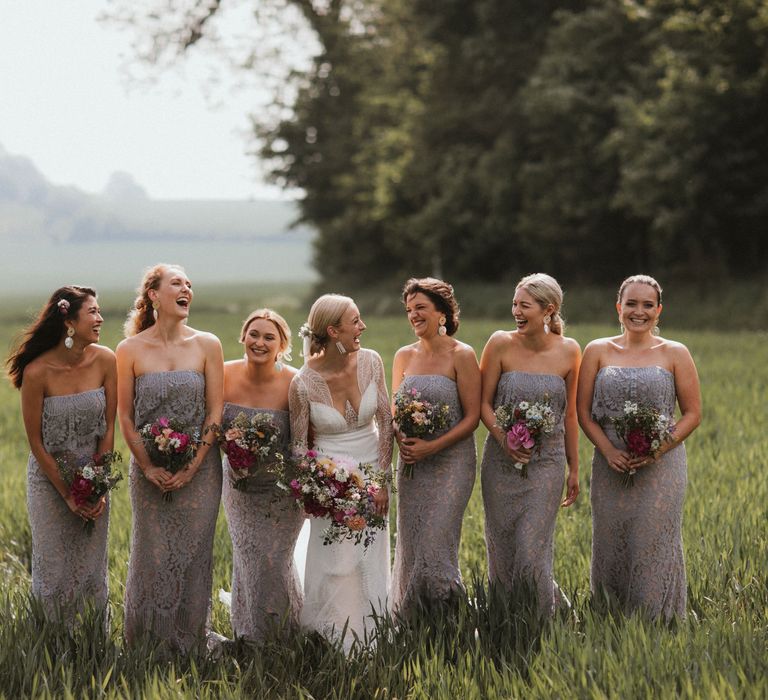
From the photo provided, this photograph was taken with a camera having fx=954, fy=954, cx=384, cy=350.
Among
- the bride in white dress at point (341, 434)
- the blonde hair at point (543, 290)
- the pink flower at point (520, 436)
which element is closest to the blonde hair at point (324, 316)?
the bride in white dress at point (341, 434)

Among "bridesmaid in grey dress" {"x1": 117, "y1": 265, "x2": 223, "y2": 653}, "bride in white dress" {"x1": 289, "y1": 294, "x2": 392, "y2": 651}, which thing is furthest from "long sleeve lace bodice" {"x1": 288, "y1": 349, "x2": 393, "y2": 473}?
"bridesmaid in grey dress" {"x1": 117, "y1": 265, "x2": 223, "y2": 653}

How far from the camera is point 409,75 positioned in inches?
1640

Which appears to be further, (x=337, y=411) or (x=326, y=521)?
(x=326, y=521)

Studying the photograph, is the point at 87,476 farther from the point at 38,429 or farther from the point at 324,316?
the point at 324,316

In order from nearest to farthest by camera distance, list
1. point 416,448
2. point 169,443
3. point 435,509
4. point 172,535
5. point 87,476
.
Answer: point 169,443
point 87,476
point 172,535
point 416,448
point 435,509

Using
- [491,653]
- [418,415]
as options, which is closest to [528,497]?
[418,415]

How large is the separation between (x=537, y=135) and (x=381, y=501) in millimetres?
27830

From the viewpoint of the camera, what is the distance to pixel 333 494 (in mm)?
5312

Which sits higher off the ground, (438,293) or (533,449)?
(438,293)

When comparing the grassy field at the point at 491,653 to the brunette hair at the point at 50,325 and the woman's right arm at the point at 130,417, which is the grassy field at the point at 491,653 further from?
the brunette hair at the point at 50,325

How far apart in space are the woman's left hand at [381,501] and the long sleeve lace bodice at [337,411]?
0.46ft

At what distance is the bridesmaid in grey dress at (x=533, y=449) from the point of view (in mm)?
5664

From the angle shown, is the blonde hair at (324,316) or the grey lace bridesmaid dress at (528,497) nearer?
the blonde hair at (324,316)

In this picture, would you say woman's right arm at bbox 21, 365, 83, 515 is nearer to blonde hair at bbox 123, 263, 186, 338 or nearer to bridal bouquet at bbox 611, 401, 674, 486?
blonde hair at bbox 123, 263, 186, 338
